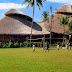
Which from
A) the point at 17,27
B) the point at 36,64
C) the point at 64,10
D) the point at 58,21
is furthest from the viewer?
the point at 64,10

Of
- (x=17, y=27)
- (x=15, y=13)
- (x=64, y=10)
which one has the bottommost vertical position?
(x=17, y=27)

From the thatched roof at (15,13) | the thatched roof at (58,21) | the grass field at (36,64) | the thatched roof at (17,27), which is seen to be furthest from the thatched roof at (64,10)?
the grass field at (36,64)

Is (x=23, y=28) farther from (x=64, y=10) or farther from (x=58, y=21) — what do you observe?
(x=64, y=10)

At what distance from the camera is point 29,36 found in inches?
1921

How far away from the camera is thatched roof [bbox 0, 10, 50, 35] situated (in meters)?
47.9

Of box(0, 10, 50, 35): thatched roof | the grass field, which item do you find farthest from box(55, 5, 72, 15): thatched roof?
the grass field

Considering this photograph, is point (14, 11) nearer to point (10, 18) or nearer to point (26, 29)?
point (10, 18)

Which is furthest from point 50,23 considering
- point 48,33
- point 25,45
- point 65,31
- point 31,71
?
point 31,71

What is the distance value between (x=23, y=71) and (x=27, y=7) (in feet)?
124

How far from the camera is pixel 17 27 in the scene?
50250 millimetres

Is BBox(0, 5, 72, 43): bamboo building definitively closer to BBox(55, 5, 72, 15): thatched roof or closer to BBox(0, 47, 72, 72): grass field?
BBox(55, 5, 72, 15): thatched roof

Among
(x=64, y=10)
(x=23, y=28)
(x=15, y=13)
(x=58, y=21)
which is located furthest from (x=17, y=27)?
(x=64, y=10)

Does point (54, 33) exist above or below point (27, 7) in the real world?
below

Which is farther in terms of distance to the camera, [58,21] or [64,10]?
[64,10]
